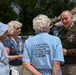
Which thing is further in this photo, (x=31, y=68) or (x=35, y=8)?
(x=35, y=8)

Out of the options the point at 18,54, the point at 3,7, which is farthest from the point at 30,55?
the point at 3,7

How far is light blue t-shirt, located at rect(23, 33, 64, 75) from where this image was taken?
11.1ft

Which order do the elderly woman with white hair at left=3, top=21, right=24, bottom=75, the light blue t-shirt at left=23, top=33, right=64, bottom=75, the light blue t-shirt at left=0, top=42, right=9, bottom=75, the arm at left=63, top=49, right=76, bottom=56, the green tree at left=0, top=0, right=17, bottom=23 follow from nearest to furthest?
the light blue t-shirt at left=23, top=33, right=64, bottom=75 → the light blue t-shirt at left=0, top=42, right=9, bottom=75 → the arm at left=63, top=49, right=76, bottom=56 → the elderly woman with white hair at left=3, top=21, right=24, bottom=75 → the green tree at left=0, top=0, right=17, bottom=23

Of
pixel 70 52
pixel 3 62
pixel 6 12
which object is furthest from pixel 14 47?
pixel 6 12

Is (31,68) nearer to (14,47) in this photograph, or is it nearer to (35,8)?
(14,47)

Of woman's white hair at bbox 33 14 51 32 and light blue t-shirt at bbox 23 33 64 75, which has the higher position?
woman's white hair at bbox 33 14 51 32

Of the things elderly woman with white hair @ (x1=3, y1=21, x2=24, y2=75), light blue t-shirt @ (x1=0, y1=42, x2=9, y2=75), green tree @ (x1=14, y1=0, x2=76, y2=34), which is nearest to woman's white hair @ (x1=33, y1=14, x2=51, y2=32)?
light blue t-shirt @ (x1=0, y1=42, x2=9, y2=75)

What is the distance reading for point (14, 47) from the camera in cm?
458

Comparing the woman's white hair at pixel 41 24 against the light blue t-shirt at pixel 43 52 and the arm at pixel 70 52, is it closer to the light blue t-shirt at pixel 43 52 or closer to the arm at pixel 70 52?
the light blue t-shirt at pixel 43 52

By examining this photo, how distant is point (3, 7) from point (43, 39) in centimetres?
3287

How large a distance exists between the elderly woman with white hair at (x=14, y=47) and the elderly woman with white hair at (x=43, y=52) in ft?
3.37

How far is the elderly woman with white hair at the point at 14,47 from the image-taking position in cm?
454

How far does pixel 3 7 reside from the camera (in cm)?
3575

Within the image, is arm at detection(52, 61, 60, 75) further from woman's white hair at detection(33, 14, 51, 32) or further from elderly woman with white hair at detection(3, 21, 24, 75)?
Result: elderly woman with white hair at detection(3, 21, 24, 75)
